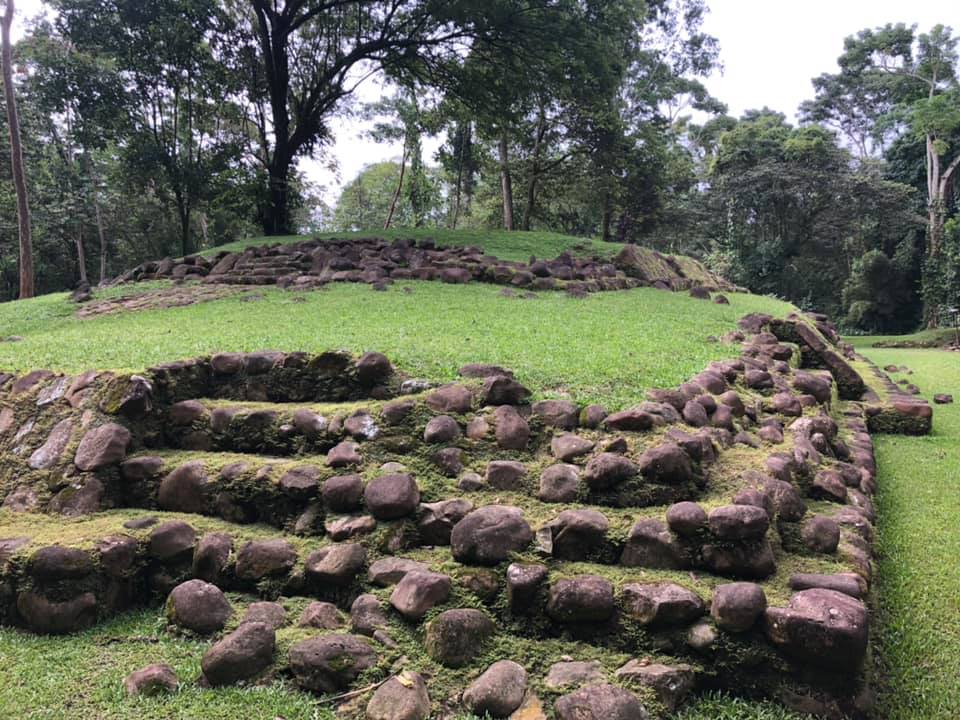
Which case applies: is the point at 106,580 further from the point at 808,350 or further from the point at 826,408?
the point at 808,350

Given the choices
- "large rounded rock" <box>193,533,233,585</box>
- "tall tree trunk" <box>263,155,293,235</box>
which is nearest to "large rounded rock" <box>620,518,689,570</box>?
"large rounded rock" <box>193,533,233,585</box>

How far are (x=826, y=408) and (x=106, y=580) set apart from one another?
552cm

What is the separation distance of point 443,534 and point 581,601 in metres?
0.79

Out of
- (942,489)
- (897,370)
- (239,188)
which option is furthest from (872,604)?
(239,188)

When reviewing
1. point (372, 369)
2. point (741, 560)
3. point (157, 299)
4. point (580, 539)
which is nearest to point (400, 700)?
point (580, 539)

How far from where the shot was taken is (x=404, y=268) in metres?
11.2

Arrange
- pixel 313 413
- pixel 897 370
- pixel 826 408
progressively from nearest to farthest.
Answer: pixel 313 413, pixel 826 408, pixel 897 370

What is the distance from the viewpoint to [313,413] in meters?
3.89

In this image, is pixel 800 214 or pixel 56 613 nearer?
pixel 56 613

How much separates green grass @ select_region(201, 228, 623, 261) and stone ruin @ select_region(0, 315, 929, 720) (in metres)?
9.21

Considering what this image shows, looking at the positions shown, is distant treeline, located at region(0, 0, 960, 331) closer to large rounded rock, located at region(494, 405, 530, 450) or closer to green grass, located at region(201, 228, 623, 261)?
green grass, located at region(201, 228, 623, 261)

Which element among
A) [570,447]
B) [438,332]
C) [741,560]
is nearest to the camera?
[741,560]

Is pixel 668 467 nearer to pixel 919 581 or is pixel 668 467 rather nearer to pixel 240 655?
pixel 919 581

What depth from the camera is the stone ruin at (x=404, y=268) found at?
10.8 meters
